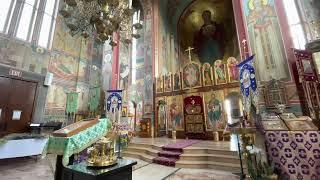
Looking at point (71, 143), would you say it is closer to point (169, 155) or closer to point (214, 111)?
point (169, 155)

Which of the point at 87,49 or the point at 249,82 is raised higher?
the point at 87,49

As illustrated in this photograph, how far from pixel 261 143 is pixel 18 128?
38.2 feet

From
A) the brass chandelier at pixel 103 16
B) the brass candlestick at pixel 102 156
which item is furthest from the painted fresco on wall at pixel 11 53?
the brass candlestick at pixel 102 156

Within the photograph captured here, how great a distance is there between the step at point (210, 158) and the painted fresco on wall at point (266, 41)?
162 inches

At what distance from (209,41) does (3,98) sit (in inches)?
604

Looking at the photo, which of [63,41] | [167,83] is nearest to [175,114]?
[167,83]

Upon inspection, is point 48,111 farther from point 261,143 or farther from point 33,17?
point 261,143

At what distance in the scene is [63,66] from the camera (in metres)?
12.1

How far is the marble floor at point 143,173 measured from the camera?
425 centimetres

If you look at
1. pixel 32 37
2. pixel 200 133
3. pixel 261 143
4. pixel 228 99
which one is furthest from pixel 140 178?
pixel 32 37

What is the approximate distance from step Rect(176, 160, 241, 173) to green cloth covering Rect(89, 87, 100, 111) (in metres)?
9.25

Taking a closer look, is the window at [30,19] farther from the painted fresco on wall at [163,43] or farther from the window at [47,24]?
the painted fresco on wall at [163,43]

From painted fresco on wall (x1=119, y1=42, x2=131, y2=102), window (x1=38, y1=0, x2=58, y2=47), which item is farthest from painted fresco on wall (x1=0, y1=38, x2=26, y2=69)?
painted fresco on wall (x1=119, y1=42, x2=131, y2=102)

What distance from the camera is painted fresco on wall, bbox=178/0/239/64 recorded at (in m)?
14.4
